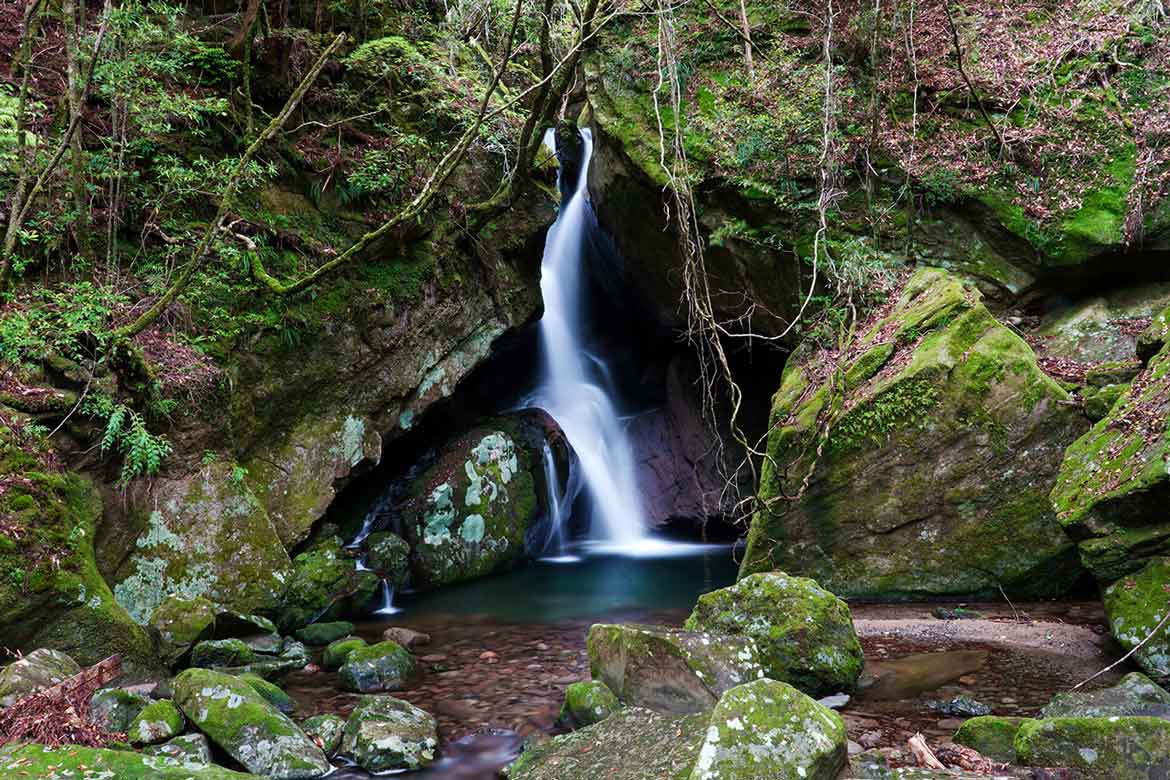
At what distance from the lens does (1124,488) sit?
466 centimetres

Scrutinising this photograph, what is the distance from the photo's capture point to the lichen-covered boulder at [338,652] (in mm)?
6207

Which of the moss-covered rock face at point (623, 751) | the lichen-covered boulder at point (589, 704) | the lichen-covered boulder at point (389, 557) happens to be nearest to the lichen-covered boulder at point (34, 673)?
the moss-covered rock face at point (623, 751)

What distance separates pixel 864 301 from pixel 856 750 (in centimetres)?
591

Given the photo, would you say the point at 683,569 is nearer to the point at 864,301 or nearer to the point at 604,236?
the point at 864,301

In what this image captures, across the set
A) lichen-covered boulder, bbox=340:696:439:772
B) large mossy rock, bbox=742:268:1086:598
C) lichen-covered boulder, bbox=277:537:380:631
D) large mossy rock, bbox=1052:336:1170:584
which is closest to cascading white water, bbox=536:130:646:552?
lichen-covered boulder, bbox=277:537:380:631

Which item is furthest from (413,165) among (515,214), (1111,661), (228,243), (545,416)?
(1111,661)

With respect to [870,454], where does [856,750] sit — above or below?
below

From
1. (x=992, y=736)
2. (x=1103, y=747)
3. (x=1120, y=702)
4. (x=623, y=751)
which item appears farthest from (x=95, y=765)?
(x=1120, y=702)

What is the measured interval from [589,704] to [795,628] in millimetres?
1468

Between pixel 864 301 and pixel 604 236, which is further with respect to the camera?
pixel 604 236

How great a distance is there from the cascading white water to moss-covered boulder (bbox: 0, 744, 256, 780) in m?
8.94

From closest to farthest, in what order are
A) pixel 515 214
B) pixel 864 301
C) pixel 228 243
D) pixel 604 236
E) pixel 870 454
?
1. pixel 870 454
2. pixel 228 243
3. pixel 864 301
4. pixel 515 214
5. pixel 604 236

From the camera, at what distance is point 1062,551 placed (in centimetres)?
603

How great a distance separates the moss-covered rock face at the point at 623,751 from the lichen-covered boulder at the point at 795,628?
112cm
